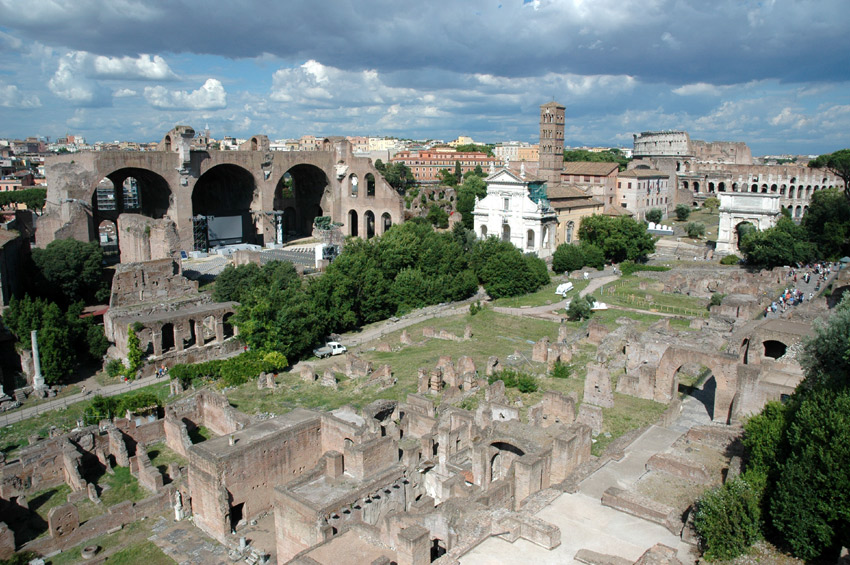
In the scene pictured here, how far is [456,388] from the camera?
26016 mm

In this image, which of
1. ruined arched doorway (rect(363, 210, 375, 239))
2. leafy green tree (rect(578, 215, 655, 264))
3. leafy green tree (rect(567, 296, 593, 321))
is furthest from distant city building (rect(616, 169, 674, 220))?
leafy green tree (rect(567, 296, 593, 321))

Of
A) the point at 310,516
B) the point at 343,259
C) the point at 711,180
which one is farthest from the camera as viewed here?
the point at 711,180

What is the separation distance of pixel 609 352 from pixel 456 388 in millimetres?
8288

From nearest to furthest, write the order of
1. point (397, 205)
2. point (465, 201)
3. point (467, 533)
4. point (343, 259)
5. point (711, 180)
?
point (467, 533)
point (343, 259)
point (397, 205)
point (465, 201)
point (711, 180)

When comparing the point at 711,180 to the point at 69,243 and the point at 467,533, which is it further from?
the point at 467,533

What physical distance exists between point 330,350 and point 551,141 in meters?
40.7

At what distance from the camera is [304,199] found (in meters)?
70.4

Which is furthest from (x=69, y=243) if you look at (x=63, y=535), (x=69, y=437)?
(x=63, y=535)

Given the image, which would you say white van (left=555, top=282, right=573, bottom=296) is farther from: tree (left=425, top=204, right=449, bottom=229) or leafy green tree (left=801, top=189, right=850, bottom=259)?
tree (left=425, top=204, right=449, bottom=229)

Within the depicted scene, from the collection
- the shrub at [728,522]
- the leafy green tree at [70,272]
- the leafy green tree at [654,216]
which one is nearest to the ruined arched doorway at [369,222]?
the leafy green tree at [70,272]

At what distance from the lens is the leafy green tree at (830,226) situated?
160ft

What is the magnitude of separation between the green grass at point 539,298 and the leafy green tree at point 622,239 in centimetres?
732

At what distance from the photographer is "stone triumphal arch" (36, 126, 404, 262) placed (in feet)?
157

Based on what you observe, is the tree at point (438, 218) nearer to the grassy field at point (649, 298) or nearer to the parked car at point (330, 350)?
the grassy field at point (649, 298)
